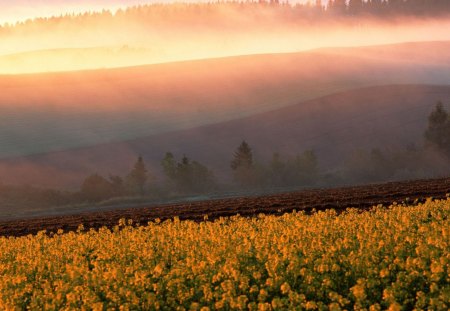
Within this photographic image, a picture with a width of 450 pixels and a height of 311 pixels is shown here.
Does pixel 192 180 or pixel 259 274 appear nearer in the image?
pixel 259 274

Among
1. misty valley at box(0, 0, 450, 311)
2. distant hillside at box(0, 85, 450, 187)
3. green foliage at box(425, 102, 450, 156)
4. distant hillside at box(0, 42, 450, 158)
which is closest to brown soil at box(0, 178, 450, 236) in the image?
misty valley at box(0, 0, 450, 311)

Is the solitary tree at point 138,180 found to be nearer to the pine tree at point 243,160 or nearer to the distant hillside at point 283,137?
the pine tree at point 243,160

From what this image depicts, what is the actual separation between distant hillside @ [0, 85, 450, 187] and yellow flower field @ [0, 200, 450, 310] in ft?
251

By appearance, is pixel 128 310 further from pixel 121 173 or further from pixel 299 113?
pixel 299 113

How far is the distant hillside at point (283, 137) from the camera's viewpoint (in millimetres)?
100175

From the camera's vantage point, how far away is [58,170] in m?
97.9

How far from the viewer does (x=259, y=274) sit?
13.6 m

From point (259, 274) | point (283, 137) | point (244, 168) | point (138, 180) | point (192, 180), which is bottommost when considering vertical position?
point (259, 274)

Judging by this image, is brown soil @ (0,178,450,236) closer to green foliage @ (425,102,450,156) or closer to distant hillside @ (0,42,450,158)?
green foliage @ (425,102,450,156)

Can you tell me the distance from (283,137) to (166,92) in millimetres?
36046

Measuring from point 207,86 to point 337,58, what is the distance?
41895 millimetres

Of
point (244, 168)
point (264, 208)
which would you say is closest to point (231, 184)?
point (244, 168)

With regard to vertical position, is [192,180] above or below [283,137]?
below

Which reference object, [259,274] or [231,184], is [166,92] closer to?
[231,184]
